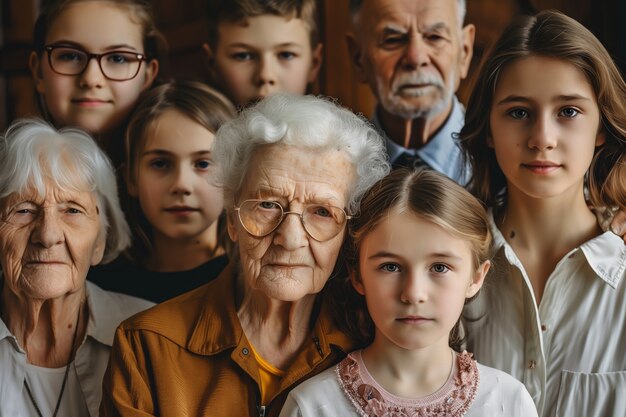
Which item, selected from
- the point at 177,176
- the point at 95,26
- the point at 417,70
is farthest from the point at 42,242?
the point at 417,70

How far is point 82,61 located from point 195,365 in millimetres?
1302

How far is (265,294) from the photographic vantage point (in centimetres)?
225

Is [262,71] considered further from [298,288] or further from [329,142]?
[298,288]

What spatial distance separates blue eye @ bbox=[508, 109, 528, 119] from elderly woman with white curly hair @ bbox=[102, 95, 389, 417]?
398 mm

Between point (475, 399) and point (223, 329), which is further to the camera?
point (223, 329)

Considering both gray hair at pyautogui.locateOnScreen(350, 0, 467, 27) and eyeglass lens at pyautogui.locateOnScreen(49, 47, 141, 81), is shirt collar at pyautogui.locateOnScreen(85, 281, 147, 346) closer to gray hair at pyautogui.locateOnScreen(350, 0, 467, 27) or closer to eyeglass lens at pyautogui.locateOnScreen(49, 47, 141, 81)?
eyeglass lens at pyautogui.locateOnScreen(49, 47, 141, 81)

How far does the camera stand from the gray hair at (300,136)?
2.20 meters

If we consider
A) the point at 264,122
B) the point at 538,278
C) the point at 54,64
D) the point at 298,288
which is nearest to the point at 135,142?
the point at 54,64

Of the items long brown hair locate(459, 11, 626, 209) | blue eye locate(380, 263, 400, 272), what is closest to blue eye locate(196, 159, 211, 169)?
long brown hair locate(459, 11, 626, 209)

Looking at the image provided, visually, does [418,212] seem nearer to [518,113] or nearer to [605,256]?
[518,113]

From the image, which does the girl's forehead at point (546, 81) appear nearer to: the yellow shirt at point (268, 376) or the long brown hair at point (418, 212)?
the long brown hair at point (418, 212)

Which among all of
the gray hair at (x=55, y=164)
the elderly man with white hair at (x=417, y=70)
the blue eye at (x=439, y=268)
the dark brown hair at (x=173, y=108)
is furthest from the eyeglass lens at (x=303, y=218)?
the elderly man with white hair at (x=417, y=70)

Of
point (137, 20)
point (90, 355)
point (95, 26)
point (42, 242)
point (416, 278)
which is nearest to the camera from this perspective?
point (416, 278)

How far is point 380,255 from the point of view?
81.1 inches
